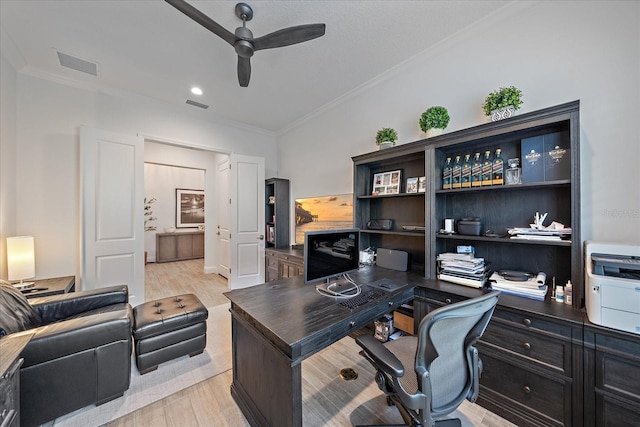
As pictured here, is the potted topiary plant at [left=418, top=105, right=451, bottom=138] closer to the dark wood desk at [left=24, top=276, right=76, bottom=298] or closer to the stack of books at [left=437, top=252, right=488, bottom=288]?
the stack of books at [left=437, top=252, right=488, bottom=288]

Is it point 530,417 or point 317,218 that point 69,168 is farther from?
point 530,417

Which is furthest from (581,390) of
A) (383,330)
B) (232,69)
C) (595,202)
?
(232,69)

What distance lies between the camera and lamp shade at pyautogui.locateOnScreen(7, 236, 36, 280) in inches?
93.4

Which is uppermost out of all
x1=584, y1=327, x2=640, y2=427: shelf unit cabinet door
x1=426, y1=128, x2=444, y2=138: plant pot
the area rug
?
x1=426, y1=128, x2=444, y2=138: plant pot

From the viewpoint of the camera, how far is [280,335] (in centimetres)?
118

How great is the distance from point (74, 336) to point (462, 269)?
2898mm

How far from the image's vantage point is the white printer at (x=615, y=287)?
3.95 feet

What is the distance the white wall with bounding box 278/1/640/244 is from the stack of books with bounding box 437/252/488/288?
0.71m

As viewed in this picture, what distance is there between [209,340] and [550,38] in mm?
4205

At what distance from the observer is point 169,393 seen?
6.09ft

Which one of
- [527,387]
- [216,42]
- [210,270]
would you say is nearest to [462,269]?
[527,387]

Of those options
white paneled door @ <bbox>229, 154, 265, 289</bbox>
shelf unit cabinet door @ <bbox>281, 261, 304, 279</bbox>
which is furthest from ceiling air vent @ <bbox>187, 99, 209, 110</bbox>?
shelf unit cabinet door @ <bbox>281, 261, 304, 279</bbox>

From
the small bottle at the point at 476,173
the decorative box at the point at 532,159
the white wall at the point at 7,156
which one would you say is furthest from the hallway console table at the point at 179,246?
the decorative box at the point at 532,159

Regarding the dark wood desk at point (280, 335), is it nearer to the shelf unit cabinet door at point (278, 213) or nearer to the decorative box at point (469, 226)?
the decorative box at point (469, 226)
